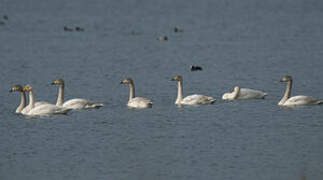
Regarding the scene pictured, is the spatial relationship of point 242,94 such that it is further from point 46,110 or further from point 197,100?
point 46,110

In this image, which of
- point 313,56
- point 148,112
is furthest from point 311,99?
point 313,56

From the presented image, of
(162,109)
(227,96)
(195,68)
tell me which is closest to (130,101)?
(162,109)

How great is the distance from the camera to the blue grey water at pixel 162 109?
56.1 ft

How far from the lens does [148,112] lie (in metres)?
23.9

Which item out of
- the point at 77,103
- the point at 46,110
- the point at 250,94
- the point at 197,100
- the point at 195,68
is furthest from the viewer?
the point at 195,68

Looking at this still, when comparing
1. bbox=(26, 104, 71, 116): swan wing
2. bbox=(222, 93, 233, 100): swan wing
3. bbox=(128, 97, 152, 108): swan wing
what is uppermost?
bbox=(222, 93, 233, 100): swan wing

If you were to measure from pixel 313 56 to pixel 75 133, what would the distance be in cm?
1952

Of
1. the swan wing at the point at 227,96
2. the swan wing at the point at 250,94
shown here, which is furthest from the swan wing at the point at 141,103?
the swan wing at the point at 250,94

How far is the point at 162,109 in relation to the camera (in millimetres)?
24406

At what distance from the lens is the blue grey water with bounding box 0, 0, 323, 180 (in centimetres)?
1709

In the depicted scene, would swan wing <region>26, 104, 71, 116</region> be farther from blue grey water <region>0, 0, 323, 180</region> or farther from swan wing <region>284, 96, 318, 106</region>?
swan wing <region>284, 96, 318, 106</region>

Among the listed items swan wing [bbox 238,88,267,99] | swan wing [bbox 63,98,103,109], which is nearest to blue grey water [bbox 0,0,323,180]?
swan wing [bbox 63,98,103,109]

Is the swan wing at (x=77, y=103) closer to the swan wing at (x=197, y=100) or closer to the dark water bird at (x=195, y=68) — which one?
the swan wing at (x=197, y=100)

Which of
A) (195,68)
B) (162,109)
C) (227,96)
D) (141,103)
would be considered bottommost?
(162,109)
